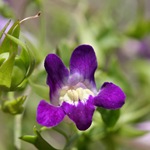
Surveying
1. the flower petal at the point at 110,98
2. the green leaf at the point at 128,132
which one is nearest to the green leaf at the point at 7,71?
the flower petal at the point at 110,98

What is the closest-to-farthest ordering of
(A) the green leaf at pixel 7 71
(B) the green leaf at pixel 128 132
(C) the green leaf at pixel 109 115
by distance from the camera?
(A) the green leaf at pixel 7 71 → (C) the green leaf at pixel 109 115 → (B) the green leaf at pixel 128 132

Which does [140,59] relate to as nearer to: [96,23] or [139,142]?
[96,23]

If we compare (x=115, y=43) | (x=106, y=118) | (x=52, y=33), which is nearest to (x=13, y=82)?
(x=106, y=118)

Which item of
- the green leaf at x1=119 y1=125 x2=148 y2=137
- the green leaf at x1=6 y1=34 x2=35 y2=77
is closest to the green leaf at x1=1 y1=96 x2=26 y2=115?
the green leaf at x1=6 y1=34 x2=35 y2=77

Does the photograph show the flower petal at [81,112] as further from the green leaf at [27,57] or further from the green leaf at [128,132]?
the green leaf at [128,132]

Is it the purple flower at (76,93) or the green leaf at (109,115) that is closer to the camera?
the purple flower at (76,93)

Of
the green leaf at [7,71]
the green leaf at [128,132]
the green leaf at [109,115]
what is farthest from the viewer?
the green leaf at [128,132]

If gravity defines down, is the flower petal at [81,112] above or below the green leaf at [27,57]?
below

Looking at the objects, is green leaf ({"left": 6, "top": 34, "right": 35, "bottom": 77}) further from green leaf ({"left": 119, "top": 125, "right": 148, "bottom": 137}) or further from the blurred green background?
green leaf ({"left": 119, "top": 125, "right": 148, "bottom": 137})
